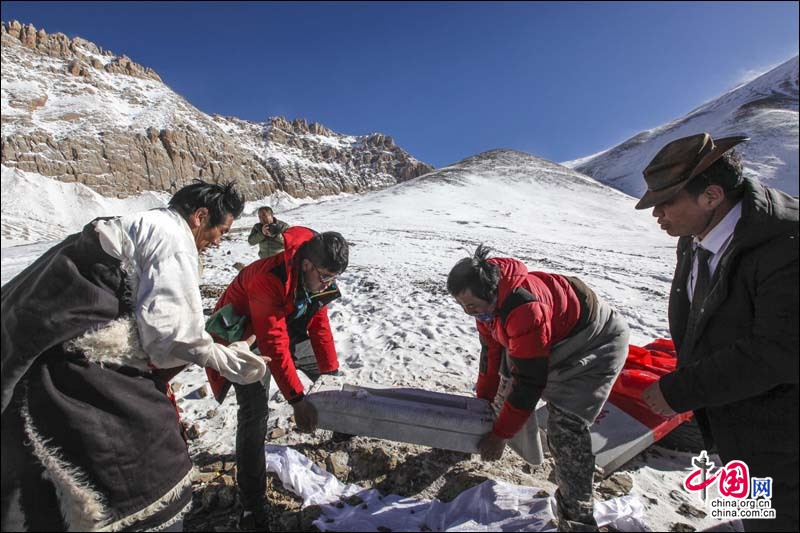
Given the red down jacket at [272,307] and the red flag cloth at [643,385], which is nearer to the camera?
the red down jacket at [272,307]

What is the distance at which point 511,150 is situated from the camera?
59562 mm

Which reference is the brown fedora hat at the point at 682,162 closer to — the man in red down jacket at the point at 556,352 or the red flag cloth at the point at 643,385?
the man in red down jacket at the point at 556,352

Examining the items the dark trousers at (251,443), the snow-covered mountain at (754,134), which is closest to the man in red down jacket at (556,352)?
the dark trousers at (251,443)

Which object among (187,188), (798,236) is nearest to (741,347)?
(798,236)

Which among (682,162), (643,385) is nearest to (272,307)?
(682,162)

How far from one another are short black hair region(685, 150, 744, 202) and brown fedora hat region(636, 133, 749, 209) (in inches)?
1.1

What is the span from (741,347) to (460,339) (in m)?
3.93

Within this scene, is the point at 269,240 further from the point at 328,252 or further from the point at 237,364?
the point at 237,364

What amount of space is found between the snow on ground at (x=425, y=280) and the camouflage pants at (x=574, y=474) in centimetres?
60

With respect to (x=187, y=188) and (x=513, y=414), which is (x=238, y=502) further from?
(x=187, y=188)

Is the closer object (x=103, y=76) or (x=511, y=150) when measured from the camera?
(x=103, y=76)

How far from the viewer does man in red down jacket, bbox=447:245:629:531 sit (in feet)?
6.65

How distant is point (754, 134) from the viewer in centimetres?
4950

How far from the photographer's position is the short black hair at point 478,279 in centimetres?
208
